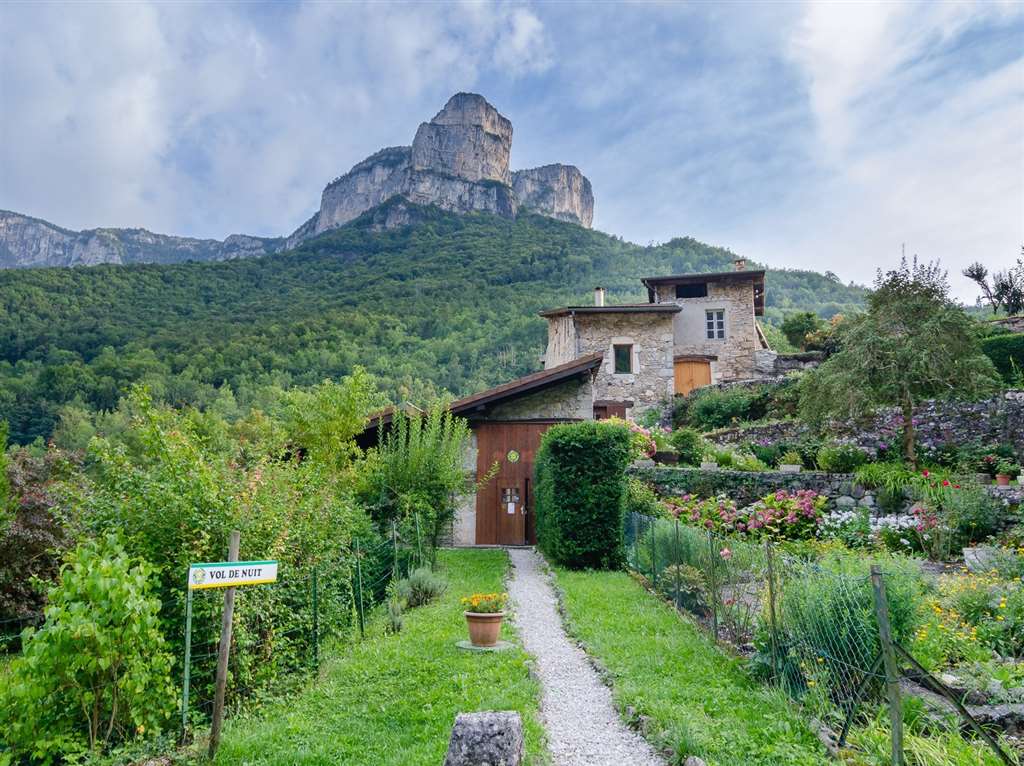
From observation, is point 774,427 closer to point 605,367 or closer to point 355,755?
point 605,367

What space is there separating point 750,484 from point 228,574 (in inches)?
510

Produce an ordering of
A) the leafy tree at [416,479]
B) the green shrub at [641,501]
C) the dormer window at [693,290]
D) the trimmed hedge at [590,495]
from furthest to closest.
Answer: the dormer window at [693,290] → the green shrub at [641,501] → the leafy tree at [416,479] → the trimmed hedge at [590,495]

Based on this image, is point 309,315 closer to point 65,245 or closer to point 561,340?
point 561,340

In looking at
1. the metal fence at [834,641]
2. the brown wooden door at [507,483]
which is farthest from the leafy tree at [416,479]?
the metal fence at [834,641]

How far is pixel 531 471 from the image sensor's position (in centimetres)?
1711

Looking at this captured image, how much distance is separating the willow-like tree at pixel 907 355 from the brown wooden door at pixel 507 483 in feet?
24.3

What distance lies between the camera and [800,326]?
34000mm

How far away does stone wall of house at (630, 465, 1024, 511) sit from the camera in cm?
1391

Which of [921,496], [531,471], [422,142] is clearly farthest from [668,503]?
→ [422,142]

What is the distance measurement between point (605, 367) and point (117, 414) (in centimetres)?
3574

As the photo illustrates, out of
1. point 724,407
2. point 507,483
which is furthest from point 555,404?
point 724,407

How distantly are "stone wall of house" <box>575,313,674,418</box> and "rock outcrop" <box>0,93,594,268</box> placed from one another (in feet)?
231

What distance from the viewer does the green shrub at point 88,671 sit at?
4.35 m

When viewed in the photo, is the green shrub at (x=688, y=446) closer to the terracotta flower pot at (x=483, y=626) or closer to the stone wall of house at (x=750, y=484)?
the stone wall of house at (x=750, y=484)
